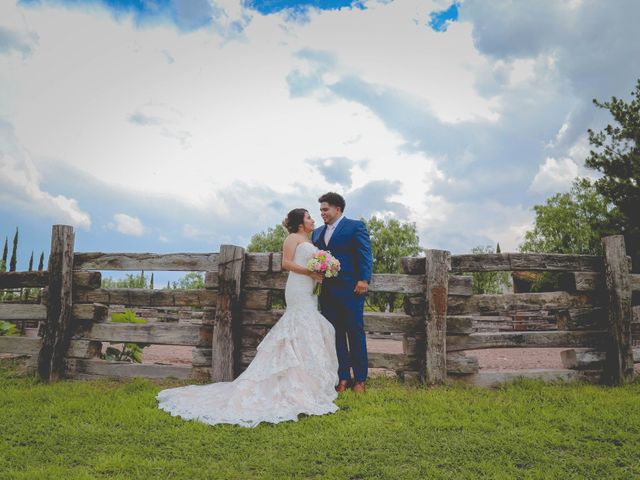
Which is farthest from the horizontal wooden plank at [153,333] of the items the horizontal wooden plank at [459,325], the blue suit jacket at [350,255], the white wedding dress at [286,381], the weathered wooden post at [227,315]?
the horizontal wooden plank at [459,325]

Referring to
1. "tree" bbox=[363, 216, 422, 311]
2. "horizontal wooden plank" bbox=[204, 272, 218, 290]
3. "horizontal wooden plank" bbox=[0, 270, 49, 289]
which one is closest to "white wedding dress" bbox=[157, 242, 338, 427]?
"horizontal wooden plank" bbox=[204, 272, 218, 290]

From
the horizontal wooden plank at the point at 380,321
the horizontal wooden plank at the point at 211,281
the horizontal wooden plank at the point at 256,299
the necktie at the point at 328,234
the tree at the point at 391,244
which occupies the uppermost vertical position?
the tree at the point at 391,244

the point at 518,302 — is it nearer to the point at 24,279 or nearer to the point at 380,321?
the point at 380,321

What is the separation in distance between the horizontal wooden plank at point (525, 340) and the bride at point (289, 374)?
6.86ft

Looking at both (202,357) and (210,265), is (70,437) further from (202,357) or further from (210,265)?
(210,265)

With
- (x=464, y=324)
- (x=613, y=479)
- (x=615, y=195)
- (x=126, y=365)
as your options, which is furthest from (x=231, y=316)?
(x=615, y=195)

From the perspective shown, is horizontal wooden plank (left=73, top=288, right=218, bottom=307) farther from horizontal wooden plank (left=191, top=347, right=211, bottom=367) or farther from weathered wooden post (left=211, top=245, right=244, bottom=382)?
horizontal wooden plank (left=191, top=347, right=211, bottom=367)

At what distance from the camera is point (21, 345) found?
7816mm

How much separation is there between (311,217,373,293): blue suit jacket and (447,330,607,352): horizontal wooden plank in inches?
70.9

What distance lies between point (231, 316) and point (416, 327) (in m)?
2.76

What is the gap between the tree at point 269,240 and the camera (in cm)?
4359

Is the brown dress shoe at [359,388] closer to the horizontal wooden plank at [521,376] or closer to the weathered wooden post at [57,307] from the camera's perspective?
the horizontal wooden plank at [521,376]

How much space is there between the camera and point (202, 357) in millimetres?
7070

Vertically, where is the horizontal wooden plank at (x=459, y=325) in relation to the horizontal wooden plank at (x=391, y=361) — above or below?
above
